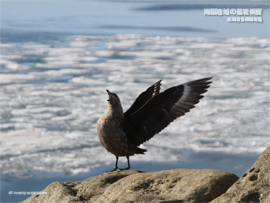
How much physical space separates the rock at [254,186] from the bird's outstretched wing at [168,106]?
2.32m

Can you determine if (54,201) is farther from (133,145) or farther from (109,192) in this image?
(133,145)

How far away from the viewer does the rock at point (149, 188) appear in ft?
20.3

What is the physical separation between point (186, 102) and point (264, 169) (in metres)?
2.60

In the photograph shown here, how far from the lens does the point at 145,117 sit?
823 centimetres

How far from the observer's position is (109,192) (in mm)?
7047

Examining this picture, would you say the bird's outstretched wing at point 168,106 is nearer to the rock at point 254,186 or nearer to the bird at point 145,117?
the bird at point 145,117

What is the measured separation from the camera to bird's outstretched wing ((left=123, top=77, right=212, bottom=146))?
805cm

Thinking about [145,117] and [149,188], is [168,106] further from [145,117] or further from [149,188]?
[149,188]

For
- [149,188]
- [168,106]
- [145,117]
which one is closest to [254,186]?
[149,188]

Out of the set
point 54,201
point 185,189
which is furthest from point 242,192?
point 54,201

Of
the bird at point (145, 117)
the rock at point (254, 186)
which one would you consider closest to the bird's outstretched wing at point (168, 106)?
the bird at point (145, 117)

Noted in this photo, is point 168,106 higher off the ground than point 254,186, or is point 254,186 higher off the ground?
point 168,106

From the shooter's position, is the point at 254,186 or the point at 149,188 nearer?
the point at 254,186

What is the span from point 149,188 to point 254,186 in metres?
1.97
